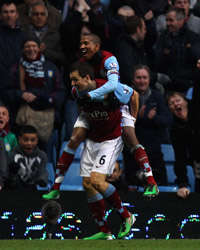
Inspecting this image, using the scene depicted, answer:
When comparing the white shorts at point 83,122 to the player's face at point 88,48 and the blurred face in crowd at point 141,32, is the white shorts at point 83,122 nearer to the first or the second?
the player's face at point 88,48

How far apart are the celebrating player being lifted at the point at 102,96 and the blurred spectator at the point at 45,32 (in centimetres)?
297

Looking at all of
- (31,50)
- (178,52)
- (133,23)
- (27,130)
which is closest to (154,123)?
(178,52)

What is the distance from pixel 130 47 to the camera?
9.58 m

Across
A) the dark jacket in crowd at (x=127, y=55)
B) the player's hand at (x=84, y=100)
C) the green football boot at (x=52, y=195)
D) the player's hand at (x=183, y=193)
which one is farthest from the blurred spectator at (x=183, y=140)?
the player's hand at (x=84, y=100)

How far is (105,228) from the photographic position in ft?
22.2

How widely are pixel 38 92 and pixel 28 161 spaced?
1.18 meters

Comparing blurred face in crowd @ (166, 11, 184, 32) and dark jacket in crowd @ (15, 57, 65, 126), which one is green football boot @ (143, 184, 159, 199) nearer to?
dark jacket in crowd @ (15, 57, 65, 126)

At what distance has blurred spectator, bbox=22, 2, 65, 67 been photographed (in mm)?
9586

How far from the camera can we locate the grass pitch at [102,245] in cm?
570

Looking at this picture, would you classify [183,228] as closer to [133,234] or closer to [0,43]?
[133,234]

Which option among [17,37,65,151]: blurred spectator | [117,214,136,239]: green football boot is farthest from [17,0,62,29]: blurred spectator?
[117,214,136,239]: green football boot

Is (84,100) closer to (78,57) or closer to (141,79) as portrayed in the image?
(141,79)

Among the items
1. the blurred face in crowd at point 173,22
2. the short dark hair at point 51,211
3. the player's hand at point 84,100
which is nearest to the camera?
the player's hand at point 84,100

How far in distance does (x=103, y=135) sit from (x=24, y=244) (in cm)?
143
